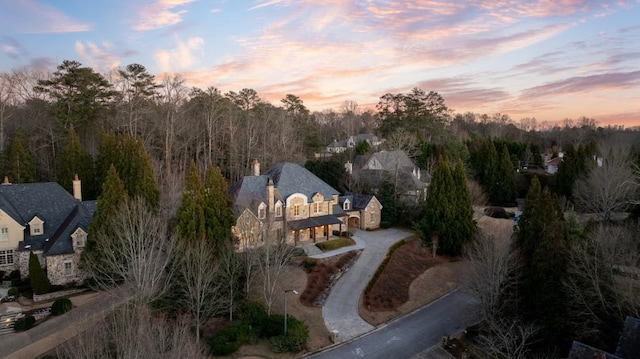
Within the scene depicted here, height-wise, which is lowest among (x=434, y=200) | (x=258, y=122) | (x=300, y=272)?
(x=300, y=272)

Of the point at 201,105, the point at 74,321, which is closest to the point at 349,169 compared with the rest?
the point at 201,105

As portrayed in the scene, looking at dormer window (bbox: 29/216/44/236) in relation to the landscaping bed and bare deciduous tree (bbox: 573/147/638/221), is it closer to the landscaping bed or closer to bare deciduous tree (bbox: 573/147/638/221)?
the landscaping bed

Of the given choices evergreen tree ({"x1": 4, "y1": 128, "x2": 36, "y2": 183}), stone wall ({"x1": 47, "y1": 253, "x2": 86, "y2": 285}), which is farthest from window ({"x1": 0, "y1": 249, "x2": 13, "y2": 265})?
evergreen tree ({"x1": 4, "y1": 128, "x2": 36, "y2": 183})

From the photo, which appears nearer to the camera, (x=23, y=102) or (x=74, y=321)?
(x=74, y=321)

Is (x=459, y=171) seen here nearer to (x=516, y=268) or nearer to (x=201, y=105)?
(x=516, y=268)

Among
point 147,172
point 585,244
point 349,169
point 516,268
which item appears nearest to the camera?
point 585,244

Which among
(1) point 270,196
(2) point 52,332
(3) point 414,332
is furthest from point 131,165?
(3) point 414,332

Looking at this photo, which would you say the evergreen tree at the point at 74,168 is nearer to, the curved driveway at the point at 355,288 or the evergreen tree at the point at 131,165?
the evergreen tree at the point at 131,165
